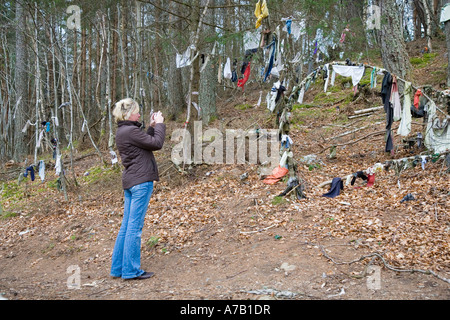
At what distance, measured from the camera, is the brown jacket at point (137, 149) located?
12.9ft

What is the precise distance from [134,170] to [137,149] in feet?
0.79

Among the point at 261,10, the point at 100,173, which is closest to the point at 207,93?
the point at 100,173

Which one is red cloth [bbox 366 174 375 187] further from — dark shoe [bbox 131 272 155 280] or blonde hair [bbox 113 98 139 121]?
blonde hair [bbox 113 98 139 121]

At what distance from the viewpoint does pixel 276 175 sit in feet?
23.3

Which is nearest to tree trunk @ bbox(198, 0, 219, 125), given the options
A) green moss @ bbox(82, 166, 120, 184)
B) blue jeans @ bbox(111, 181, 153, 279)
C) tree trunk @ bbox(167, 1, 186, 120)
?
tree trunk @ bbox(167, 1, 186, 120)

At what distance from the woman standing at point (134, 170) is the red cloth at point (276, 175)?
11.2ft

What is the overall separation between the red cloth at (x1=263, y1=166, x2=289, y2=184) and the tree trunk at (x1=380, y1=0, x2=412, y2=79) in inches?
169

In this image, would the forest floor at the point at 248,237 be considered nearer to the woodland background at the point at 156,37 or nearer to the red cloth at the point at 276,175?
the red cloth at the point at 276,175

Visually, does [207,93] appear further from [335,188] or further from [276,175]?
[335,188]
